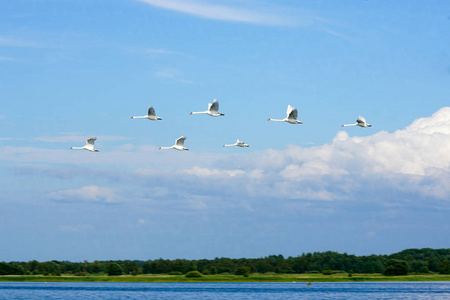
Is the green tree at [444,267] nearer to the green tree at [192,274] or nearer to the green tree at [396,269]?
the green tree at [396,269]

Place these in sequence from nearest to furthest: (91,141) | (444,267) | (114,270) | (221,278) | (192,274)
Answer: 1. (91,141)
2. (221,278)
3. (192,274)
4. (444,267)
5. (114,270)

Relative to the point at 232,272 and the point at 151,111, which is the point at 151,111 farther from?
the point at 232,272

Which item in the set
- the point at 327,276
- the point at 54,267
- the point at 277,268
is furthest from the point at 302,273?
the point at 54,267

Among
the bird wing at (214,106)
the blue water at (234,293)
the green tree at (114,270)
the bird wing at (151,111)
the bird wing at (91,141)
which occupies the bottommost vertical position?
the blue water at (234,293)

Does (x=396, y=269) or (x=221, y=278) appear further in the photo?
(x=396, y=269)

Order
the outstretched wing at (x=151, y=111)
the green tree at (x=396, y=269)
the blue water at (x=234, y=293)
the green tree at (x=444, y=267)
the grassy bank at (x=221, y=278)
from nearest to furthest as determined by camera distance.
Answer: the outstretched wing at (x=151, y=111) < the blue water at (x=234, y=293) < the grassy bank at (x=221, y=278) < the green tree at (x=396, y=269) < the green tree at (x=444, y=267)

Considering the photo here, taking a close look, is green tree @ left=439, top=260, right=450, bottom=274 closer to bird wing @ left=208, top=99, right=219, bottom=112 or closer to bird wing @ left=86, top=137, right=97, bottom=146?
bird wing @ left=208, top=99, right=219, bottom=112

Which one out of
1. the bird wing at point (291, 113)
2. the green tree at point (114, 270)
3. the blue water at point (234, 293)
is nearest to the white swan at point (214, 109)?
the bird wing at point (291, 113)

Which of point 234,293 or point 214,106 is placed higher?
point 214,106

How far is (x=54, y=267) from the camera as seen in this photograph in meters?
200

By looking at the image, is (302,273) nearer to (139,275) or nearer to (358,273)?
(358,273)

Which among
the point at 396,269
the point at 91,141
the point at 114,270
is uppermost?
the point at 91,141

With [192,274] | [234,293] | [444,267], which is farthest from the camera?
[444,267]

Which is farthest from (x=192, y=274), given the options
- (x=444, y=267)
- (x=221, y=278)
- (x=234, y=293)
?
(x=444, y=267)
